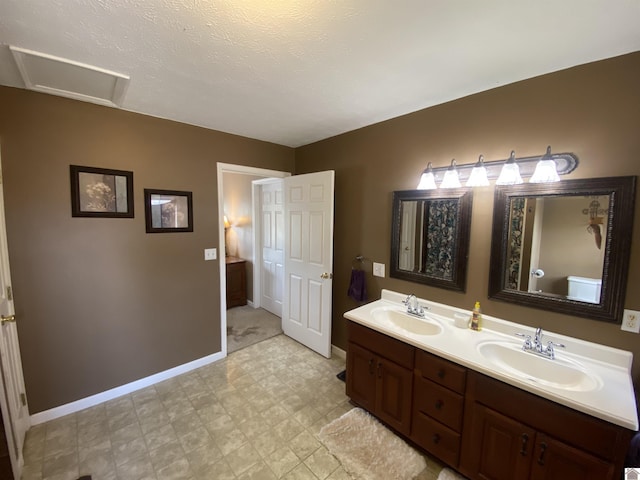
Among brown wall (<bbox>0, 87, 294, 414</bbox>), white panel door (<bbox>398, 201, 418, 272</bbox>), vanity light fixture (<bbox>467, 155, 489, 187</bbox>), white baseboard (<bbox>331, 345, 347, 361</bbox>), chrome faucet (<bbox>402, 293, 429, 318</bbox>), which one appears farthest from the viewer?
white baseboard (<bbox>331, 345, 347, 361</bbox>)

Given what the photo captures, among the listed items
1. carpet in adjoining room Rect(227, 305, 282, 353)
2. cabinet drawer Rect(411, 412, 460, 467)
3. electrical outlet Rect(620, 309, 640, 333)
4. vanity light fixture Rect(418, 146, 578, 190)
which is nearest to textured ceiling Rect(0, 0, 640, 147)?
vanity light fixture Rect(418, 146, 578, 190)

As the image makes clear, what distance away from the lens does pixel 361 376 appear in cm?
207

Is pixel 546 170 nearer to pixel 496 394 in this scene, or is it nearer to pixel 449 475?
pixel 496 394

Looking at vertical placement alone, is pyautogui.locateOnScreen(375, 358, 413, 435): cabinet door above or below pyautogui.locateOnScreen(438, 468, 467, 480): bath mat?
above

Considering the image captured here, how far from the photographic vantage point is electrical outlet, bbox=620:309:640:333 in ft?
4.47

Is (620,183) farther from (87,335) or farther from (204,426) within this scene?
(87,335)

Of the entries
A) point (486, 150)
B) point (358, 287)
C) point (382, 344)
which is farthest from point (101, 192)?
point (486, 150)

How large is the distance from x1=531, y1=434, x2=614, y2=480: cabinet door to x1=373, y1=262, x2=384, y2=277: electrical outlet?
1461 mm

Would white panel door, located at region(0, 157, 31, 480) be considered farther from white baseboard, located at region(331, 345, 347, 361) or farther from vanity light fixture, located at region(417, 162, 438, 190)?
vanity light fixture, located at region(417, 162, 438, 190)

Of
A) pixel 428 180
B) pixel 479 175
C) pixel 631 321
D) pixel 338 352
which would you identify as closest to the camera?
pixel 631 321

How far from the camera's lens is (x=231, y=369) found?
106 inches

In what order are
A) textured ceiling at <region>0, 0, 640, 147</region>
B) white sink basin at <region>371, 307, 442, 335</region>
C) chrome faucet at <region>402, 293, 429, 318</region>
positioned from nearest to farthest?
1. textured ceiling at <region>0, 0, 640, 147</region>
2. white sink basin at <region>371, 307, 442, 335</region>
3. chrome faucet at <region>402, 293, 429, 318</region>

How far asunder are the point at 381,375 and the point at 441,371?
48 centimetres

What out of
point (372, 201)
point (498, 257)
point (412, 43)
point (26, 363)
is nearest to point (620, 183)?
point (498, 257)
